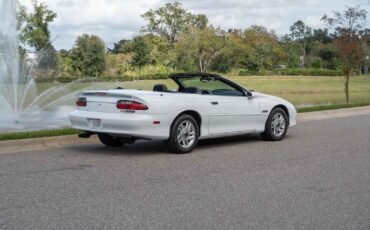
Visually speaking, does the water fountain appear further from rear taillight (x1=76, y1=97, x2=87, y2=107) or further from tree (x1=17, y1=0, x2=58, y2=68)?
tree (x1=17, y1=0, x2=58, y2=68)

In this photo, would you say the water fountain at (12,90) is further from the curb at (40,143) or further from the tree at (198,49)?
the tree at (198,49)

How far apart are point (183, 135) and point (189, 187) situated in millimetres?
2862

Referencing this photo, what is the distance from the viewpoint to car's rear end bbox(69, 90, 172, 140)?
31.6 ft

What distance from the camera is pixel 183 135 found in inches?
403

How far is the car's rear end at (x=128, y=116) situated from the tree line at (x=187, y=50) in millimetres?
12497

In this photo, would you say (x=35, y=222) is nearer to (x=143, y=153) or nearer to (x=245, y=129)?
(x=143, y=153)

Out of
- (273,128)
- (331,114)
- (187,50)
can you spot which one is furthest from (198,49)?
(273,128)

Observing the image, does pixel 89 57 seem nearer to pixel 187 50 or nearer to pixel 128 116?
pixel 187 50

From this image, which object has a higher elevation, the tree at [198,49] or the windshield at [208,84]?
the tree at [198,49]

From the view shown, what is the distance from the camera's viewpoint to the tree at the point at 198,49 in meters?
53.6

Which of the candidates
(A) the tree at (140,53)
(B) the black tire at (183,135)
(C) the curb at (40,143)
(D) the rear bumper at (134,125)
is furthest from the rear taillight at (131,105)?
(A) the tree at (140,53)

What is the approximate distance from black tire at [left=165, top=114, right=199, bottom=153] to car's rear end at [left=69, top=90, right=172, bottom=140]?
0.44ft

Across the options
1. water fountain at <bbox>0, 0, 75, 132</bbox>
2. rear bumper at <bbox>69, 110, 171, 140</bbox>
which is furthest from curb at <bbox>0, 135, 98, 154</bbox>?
water fountain at <bbox>0, 0, 75, 132</bbox>

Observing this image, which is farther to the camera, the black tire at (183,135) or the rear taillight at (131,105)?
the black tire at (183,135)
